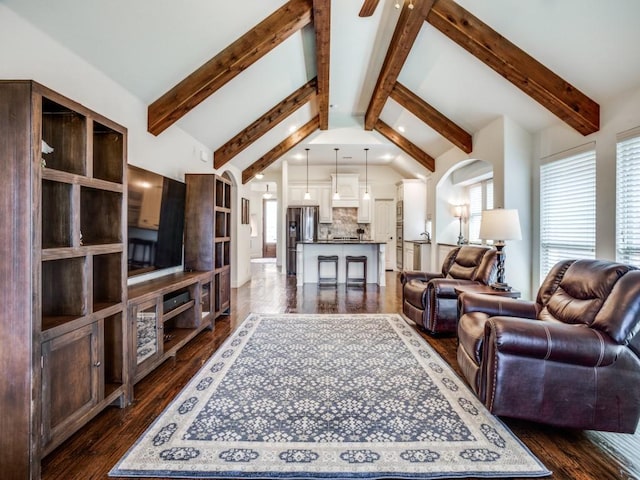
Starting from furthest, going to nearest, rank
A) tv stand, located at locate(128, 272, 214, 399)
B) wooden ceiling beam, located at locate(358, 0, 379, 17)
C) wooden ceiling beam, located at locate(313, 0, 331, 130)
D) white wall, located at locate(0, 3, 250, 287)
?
wooden ceiling beam, located at locate(313, 0, 331, 130) → wooden ceiling beam, located at locate(358, 0, 379, 17) → tv stand, located at locate(128, 272, 214, 399) → white wall, located at locate(0, 3, 250, 287)

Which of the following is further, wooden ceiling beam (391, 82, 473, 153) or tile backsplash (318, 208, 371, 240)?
tile backsplash (318, 208, 371, 240)

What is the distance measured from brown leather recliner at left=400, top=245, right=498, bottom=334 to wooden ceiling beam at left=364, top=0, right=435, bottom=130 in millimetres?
2507

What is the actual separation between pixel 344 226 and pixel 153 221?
264 inches

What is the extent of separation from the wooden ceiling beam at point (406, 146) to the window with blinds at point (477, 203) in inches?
37.7

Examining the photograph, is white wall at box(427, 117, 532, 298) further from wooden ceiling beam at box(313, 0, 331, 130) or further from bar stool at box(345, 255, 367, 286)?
bar stool at box(345, 255, 367, 286)

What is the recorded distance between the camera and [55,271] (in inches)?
74.7

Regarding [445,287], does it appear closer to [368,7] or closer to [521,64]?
[521,64]

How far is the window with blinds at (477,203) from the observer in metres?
6.32

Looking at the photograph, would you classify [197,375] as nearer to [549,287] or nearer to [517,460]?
[517,460]

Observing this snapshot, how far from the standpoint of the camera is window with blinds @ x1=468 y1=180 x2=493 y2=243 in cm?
632

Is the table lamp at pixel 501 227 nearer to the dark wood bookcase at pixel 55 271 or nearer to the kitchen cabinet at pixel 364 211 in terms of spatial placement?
the dark wood bookcase at pixel 55 271

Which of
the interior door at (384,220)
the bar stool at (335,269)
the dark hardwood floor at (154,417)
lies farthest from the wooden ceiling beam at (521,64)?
the interior door at (384,220)

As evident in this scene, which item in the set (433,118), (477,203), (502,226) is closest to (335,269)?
(477,203)

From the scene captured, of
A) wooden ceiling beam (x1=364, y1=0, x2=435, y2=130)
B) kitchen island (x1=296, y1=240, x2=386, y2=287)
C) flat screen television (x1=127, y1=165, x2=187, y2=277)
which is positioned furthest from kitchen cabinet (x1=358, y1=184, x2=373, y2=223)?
flat screen television (x1=127, y1=165, x2=187, y2=277)
